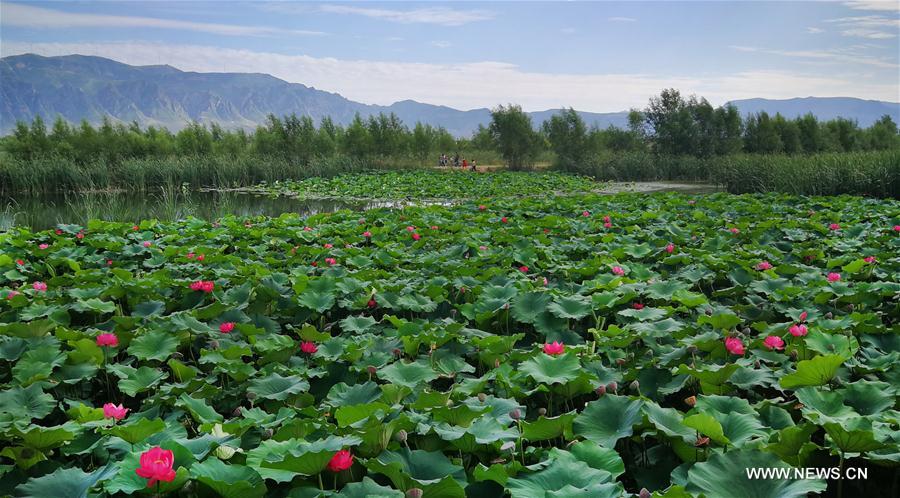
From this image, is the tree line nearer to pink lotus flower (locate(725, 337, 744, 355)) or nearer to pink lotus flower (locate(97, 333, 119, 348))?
pink lotus flower (locate(97, 333, 119, 348))

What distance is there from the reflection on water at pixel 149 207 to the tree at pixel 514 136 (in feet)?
64.8

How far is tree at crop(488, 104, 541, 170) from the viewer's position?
1406 inches

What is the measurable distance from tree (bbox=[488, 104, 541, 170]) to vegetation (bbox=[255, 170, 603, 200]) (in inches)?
540

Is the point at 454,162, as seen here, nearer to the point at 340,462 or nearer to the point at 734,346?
the point at 734,346

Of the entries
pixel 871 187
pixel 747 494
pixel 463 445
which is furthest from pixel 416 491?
A: pixel 871 187

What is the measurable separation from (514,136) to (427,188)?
1854cm

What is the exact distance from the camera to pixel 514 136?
3619 cm

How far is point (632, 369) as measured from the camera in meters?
2.44

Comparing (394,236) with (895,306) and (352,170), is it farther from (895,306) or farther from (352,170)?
(352,170)

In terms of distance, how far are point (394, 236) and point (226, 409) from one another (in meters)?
4.17

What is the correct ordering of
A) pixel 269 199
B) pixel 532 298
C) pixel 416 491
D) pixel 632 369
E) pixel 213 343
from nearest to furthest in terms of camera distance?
pixel 416 491 → pixel 632 369 → pixel 213 343 → pixel 532 298 → pixel 269 199

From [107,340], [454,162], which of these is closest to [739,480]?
[107,340]

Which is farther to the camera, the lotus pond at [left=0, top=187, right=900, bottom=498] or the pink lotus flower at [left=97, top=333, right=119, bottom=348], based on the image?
the pink lotus flower at [left=97, top=333, right=119, bottom=348]

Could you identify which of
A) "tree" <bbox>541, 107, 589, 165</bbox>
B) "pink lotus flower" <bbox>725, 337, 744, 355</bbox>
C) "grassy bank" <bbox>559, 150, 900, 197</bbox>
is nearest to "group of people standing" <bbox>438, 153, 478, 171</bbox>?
"tree" <bbox>541, 107, 589, 165</bbox>
